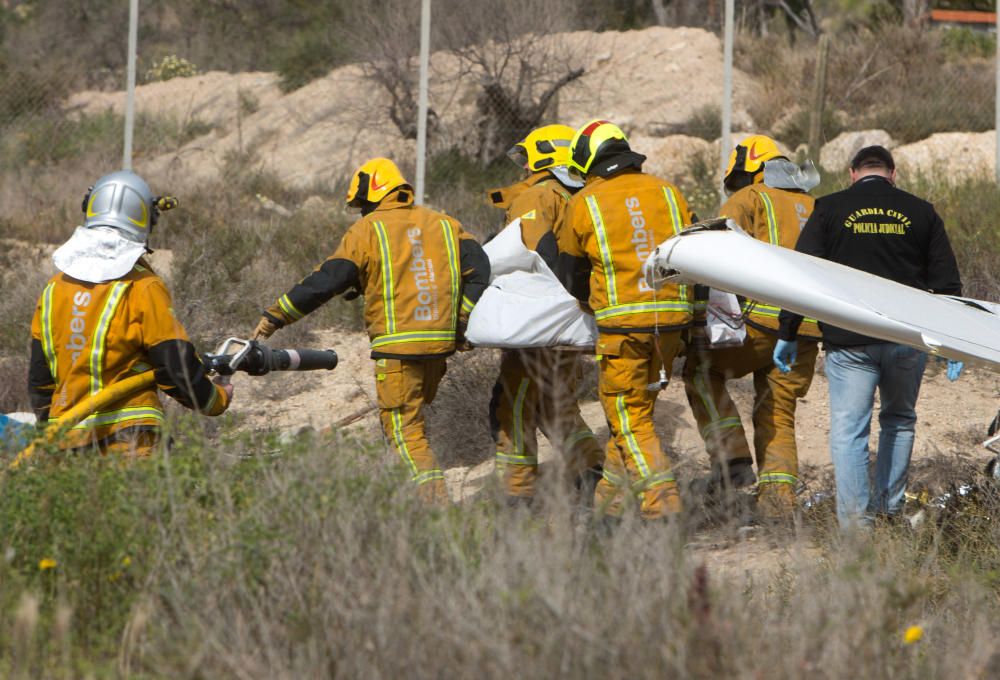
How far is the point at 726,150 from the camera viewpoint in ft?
35.2

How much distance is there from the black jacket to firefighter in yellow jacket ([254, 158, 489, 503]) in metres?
1.75

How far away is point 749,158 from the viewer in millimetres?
7059

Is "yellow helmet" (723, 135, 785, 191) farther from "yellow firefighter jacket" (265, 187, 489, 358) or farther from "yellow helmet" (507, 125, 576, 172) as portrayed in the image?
"yellow firefighter jacket" (265, 187, 489, 358)

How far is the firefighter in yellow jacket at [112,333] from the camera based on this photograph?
4.87 meters

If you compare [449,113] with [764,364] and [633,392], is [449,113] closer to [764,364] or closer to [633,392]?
[764,364]

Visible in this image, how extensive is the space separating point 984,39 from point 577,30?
654cm

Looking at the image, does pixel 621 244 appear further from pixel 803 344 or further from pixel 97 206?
pixel 97 206

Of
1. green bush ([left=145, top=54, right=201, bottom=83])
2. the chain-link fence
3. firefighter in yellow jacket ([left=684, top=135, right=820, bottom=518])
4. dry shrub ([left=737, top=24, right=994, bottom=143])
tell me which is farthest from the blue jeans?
green bush ([left=145, top=54, right=201, bottom=83])

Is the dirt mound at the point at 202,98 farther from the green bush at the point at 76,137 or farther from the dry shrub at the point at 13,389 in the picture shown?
the dry shrub at the point at 13,389

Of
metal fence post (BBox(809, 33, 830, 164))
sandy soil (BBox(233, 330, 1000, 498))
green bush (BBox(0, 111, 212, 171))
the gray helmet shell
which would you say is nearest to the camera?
the gray helmet shell

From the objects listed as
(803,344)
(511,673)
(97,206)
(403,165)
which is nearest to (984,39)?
(403,165)

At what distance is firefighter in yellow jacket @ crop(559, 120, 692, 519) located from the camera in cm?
595

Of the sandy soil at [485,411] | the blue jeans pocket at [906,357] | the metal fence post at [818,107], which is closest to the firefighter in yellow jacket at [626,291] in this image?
the blue jeans pocket at [906,357]

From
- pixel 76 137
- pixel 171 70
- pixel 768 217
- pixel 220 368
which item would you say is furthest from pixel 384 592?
pixel 171 70
